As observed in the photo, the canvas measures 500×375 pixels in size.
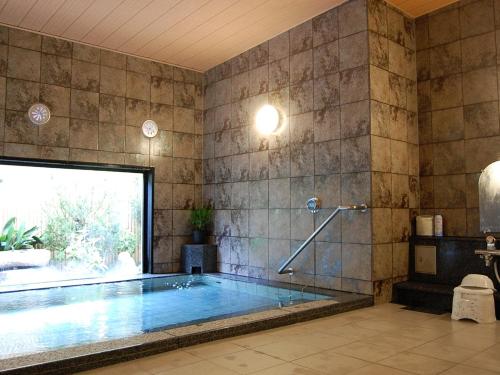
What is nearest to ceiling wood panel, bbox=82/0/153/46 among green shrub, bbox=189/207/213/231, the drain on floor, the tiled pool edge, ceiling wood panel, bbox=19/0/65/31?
ceiling wood panel, bbox=19/0/65/31

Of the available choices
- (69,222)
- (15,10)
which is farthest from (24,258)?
(15,10)

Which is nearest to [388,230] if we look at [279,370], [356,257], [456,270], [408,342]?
[356,257]

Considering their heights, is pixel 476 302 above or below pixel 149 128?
below

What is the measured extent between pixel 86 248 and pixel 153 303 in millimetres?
1955

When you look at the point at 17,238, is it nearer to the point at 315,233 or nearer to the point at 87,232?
the point at 87,232

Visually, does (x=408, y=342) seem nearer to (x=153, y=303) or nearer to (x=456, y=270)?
(x=456, y=270)

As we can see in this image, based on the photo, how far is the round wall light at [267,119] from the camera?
17.8ft

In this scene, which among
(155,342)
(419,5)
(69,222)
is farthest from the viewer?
(69,222)

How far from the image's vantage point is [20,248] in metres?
5.36

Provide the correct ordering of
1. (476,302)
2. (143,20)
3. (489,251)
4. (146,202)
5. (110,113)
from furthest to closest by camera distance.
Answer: (146,202), (110,113), (143,20), (489,251), (476,302)

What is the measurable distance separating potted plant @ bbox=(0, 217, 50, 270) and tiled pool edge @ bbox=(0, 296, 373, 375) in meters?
3.25

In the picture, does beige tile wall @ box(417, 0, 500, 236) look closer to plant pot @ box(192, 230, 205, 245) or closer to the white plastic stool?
the white plastic stool

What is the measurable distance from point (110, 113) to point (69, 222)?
157cm

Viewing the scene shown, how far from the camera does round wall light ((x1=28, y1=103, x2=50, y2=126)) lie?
5.21 metres
